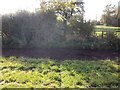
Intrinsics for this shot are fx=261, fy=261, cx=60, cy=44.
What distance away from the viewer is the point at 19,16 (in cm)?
1784

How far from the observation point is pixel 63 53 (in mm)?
15203

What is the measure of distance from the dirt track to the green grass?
2.46 m

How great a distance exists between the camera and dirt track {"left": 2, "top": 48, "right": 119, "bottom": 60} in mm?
14344

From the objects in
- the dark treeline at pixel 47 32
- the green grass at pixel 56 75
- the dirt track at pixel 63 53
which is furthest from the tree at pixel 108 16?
the green grass at pixel 56 75

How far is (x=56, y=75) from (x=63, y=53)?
6.00 meters

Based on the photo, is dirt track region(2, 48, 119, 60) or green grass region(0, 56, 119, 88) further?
dirt track region(2, 48, 119, 60)

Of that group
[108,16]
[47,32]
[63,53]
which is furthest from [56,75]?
[108,16]

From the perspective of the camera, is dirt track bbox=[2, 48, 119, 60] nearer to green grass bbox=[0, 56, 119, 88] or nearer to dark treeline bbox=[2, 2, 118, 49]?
dark treeline bbox=[2, 2, 118, 49]

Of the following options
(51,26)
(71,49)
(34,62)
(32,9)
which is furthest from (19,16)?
(34,62)

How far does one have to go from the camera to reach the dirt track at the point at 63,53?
47.1 feet

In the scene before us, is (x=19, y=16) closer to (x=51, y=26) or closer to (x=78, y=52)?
(x=51, y=26)

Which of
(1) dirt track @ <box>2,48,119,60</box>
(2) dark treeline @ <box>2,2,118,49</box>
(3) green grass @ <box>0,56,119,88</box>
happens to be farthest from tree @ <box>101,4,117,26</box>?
(3) green grass @ <box>0,56,119,88</box>

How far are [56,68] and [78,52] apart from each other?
5.20 meters

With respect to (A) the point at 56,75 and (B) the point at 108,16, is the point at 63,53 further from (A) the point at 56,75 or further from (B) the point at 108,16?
(B) the point at 108,16
